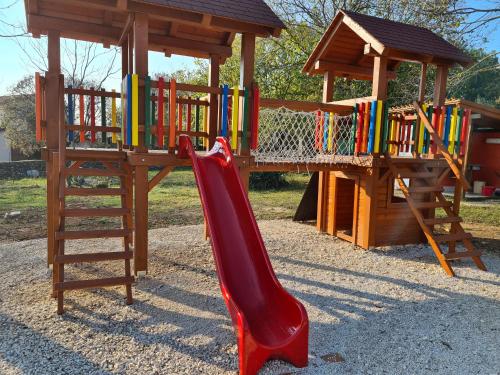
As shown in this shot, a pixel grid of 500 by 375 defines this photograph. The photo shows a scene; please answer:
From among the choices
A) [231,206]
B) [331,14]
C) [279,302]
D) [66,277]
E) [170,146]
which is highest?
[331,14]

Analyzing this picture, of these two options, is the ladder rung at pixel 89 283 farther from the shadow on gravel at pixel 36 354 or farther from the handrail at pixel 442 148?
the handrail at pixel 442 148

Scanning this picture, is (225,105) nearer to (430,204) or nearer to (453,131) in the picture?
(430,204)

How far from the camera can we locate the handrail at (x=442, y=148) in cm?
634

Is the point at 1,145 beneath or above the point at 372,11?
beneath

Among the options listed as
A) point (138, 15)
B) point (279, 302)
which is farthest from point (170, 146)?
point (279, 302)

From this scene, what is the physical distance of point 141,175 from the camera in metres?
5.35

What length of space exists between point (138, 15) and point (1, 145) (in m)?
30.4

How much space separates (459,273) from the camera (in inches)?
236

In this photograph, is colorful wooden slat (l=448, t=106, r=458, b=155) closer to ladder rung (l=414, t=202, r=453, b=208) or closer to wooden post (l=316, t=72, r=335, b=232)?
ladder rung (l=414, t=202, r=453, b=208)

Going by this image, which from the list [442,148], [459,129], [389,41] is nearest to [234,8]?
[389,41]

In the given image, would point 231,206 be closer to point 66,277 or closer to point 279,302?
point 279,302

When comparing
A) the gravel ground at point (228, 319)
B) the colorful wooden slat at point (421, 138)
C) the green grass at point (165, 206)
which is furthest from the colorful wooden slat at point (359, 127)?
the green grass at point (165, 206)

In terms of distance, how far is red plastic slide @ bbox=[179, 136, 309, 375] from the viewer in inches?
129

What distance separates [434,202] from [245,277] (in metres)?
4.01
